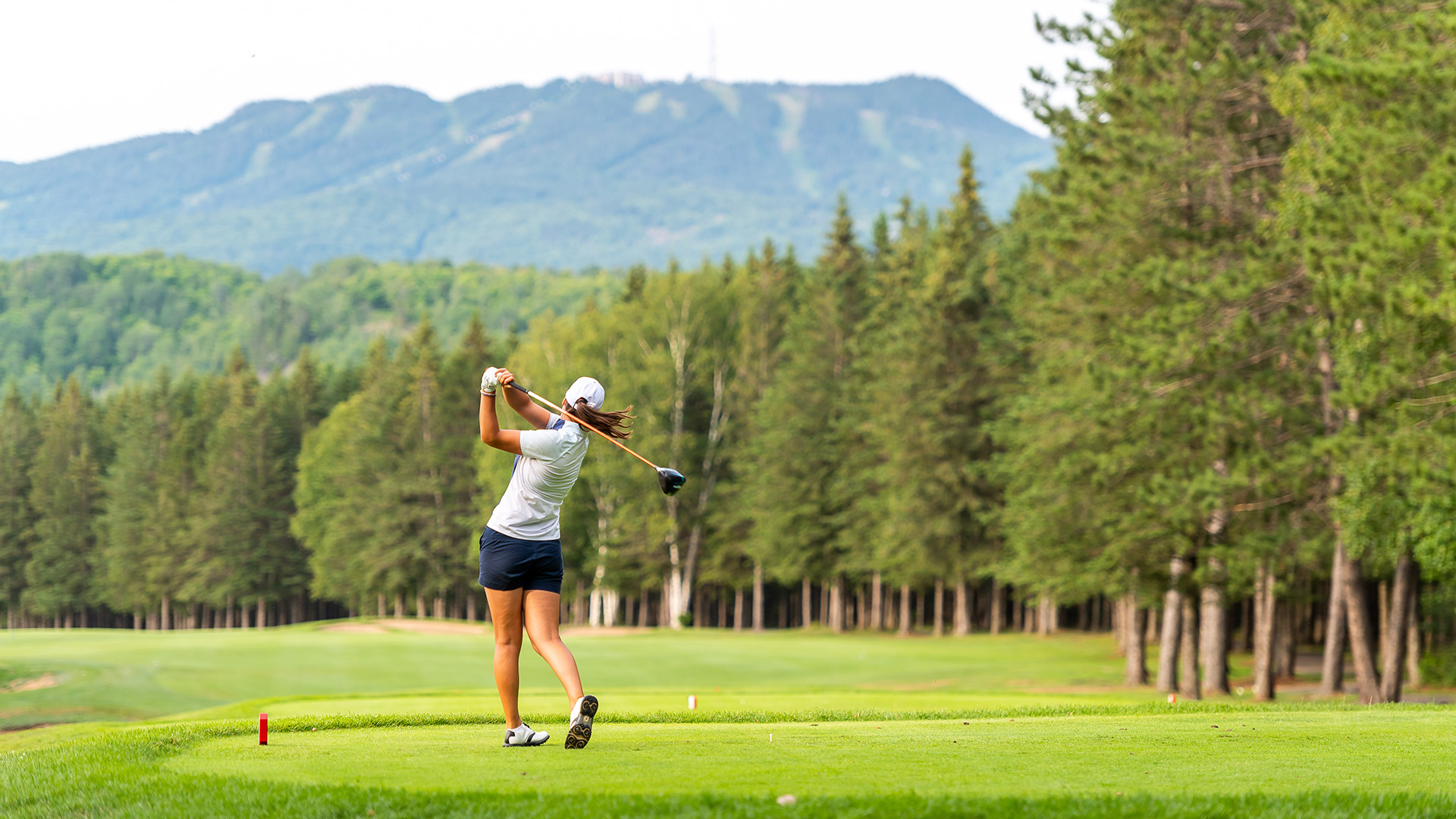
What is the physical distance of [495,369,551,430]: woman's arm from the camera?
321 inches

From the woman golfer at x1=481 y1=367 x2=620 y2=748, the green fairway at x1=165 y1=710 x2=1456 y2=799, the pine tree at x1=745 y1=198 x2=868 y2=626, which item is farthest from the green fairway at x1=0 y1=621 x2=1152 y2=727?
the pine tree at x1=745 y1=198 x2=868 y2=626

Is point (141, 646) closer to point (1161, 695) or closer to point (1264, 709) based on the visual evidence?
point (1161, 695)

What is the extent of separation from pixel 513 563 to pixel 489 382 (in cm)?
120

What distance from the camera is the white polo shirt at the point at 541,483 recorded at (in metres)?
8.20

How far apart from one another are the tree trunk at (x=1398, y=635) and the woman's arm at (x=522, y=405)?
1730 centimetres

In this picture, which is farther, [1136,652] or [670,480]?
[1136,652]

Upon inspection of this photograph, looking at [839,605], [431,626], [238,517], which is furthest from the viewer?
[238,517]

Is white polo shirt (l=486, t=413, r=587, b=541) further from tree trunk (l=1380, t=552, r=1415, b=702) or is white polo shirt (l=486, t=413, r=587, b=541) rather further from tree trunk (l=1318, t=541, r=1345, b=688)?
tree trunk (l=1380, t=552, r=1415, b=702)

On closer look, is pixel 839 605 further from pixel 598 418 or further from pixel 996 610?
pixel 598 418

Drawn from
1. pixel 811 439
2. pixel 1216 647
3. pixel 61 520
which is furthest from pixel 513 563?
pixel 61 520

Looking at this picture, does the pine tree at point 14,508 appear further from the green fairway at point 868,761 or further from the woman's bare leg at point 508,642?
the woman's bare leg at point 508,642

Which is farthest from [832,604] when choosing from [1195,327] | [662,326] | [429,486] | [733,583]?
[1195,327]

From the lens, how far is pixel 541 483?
8281 mm

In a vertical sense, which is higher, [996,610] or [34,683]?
[34,683]
